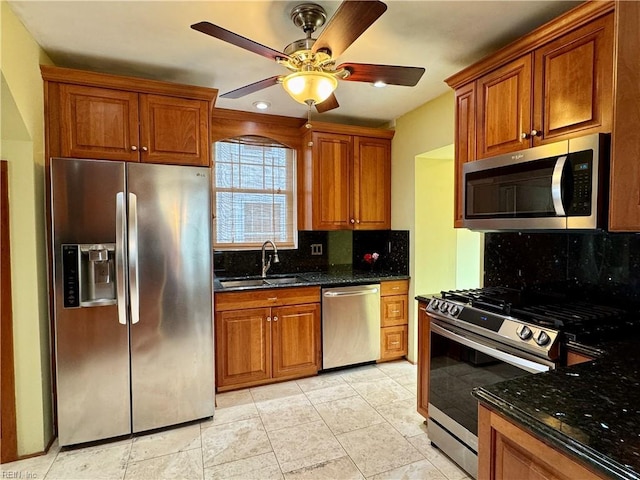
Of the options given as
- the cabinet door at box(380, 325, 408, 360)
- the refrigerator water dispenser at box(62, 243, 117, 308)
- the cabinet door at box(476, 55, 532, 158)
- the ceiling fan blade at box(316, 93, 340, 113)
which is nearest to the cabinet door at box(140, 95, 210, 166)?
the refrigerator water dispenser at box(62, 243, 117, 308)

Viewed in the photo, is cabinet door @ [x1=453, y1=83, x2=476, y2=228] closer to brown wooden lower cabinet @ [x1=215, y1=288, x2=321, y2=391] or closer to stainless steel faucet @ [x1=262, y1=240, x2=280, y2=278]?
brown wooden lower cabinet @ [x1=215, y1=288, x2=321, y2=391]

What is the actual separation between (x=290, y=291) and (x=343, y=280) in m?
0.52

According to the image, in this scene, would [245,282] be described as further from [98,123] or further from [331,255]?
[98,123]

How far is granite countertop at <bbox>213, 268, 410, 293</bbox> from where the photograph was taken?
9.82 feet

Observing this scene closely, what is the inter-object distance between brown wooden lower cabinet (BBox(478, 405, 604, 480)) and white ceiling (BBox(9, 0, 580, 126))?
1.85m

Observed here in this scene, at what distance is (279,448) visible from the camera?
219 cm

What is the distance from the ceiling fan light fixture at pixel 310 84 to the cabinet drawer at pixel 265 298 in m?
1.71

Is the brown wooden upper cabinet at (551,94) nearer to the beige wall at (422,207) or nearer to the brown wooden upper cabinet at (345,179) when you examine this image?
the beige wall at (422,207)

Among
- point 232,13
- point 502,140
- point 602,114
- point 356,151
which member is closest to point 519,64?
point 502,140

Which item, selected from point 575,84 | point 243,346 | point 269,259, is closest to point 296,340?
point 243,346

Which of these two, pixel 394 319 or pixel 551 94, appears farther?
pixel 394 319

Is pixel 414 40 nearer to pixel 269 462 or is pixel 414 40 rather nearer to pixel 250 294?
pixel 250 294

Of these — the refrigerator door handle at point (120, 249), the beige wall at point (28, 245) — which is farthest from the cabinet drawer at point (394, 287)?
the beige wall at point (28, 245)

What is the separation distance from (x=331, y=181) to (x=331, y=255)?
917 millimetres
